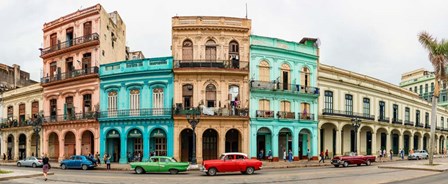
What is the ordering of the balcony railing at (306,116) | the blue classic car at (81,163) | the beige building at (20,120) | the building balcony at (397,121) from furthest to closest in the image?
the building balcony at (397,121)
the beige building at (20,120)
the balcony railing at (306,116)
the blue classic car at (81,163)

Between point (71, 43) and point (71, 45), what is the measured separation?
0.41 metres

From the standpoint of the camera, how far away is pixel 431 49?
32.9 metres

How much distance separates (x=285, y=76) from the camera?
41938 mm

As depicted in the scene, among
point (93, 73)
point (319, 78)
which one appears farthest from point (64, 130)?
point (319, 78)

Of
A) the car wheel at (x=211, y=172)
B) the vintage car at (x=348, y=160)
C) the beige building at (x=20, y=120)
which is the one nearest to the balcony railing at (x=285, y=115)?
the vintage car at (x=348, y=160)

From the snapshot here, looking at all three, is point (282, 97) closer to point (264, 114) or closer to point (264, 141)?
point (264, 114)

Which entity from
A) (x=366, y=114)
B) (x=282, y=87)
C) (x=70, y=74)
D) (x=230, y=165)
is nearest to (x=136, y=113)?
(x=70, y=74)

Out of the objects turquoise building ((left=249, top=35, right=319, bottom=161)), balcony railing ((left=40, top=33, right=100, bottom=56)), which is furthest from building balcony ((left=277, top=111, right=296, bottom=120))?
balcony railing ((left=40, top=33, right=100, bottom=56))

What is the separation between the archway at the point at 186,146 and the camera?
3922 cm

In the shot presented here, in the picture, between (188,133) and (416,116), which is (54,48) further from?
(416,116)

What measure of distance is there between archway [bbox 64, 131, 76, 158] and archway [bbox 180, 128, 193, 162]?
13.0m

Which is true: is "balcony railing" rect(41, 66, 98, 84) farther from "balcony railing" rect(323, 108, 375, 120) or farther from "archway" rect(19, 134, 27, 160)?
"balcony railing" rect(323, 108, 375, 120)

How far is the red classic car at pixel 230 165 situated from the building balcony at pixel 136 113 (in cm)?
1282

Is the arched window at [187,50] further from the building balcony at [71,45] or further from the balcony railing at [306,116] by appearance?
the balcony railing at [306,116]
